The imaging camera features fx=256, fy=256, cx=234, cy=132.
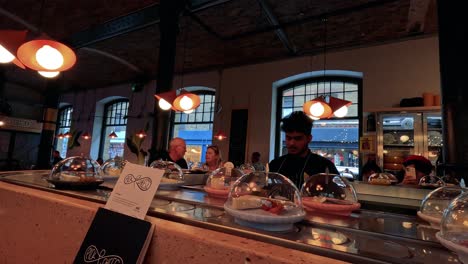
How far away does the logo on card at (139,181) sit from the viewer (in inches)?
31.8

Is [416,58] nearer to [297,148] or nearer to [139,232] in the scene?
[297,148]

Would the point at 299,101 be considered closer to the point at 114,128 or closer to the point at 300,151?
the point at 300,151

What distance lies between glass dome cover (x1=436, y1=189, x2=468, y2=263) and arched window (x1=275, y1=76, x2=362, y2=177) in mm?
5515

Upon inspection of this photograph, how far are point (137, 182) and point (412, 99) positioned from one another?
540 cm

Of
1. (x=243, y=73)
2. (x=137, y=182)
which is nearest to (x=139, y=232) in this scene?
(x=137, y=182)

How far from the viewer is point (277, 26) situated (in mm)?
5062

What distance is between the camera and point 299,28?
522cm

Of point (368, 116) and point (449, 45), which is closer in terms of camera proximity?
point (449, 45)

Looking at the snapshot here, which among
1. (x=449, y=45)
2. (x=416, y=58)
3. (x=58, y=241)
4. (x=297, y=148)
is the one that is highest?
(x=416, y=58)

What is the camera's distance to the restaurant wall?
5.12 meters

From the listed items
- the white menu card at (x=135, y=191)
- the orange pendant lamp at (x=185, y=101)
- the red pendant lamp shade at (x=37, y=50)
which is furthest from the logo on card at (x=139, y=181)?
the orange pendant lamp at (x=185, y=101)

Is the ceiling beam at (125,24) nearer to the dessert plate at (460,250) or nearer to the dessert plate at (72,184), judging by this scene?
the dessert plate at (72,184)

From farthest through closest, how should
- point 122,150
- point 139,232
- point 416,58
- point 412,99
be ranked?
point 122,150, point 416,58, point 412,99, point 139,232

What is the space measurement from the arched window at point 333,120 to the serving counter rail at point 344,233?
538cm
